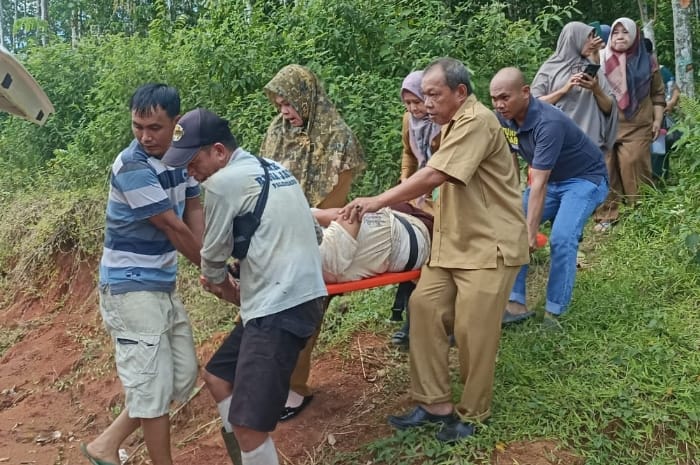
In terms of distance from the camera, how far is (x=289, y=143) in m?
4.01

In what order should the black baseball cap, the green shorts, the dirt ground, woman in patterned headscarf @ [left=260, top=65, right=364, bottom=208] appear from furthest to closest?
woman in patterned headscarf @ [left=260, top=65, right=364, bottom=208], the dirt ground, the green shorts, the black baseball cap

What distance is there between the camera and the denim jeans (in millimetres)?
4141

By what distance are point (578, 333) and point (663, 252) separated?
1.37 meters

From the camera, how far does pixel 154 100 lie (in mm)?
2887

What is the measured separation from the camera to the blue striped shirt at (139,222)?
287cm

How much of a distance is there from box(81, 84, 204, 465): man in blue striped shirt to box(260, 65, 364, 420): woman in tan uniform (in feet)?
2.87

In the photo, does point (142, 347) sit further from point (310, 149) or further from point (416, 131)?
point (416, 131)

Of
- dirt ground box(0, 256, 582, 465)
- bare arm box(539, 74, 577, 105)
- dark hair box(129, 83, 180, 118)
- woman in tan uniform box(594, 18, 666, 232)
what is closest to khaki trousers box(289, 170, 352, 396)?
dirt ground box(0, 256, 582, 465)

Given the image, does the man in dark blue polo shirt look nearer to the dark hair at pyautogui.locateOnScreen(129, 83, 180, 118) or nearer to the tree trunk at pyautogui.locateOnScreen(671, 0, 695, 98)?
the dark hair at pyautogui.locateOnScreen(129, 83, 180, 118)

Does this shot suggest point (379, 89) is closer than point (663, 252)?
No

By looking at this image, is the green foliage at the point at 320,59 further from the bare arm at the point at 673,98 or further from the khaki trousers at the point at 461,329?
the khaki trousers at the point at 461,329

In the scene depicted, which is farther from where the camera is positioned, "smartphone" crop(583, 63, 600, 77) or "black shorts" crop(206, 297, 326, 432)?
"smartphone" crop(583, 63, 600, 77)

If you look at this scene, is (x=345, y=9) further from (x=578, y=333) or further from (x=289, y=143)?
(x=578, y=333)

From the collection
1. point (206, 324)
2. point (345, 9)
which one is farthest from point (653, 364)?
point (345, 9)
